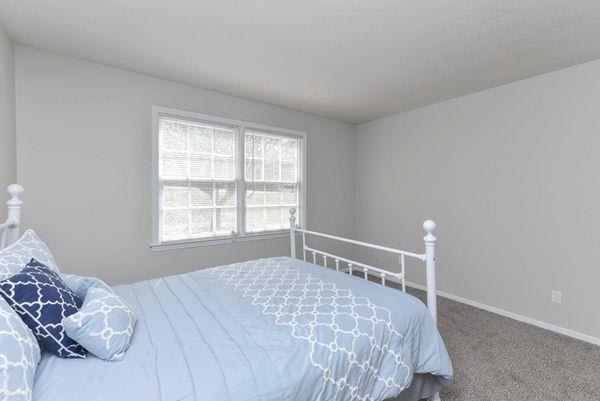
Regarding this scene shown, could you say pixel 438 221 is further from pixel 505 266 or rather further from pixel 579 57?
pixel 579 57

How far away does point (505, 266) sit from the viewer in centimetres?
297

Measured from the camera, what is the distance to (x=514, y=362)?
2123 mm

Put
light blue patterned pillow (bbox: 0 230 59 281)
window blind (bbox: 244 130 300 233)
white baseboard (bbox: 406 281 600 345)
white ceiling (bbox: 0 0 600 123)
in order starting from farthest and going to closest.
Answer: window blind (bbox: 244 130 300 233), white baseboard (bbox: 406 281 600 345), white ceiling (bbox: 0 0 600 123), light blue patterned pillow (bbox: 0 230 59 281)

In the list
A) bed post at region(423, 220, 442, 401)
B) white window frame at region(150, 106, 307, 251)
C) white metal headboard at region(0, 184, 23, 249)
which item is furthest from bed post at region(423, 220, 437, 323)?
white metal headboard at region(0, 184, 23, 249)

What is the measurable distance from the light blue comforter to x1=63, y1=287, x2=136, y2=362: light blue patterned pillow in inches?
1.6

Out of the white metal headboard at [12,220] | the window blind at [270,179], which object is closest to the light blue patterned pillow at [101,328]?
the white metal headboard at [12,220]

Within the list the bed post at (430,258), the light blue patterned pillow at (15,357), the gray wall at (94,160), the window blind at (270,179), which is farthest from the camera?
the window blind at (270,179)

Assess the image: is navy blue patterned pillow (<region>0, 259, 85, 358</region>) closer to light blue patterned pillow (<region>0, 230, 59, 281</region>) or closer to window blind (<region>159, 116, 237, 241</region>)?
light blue patterned pillow (<region>0, 230, 59, 281</region>)

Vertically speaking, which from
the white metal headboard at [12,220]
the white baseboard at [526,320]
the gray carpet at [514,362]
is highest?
the white metal headboard at [12,220]

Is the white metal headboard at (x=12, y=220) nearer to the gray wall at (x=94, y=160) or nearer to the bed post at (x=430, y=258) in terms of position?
the gray wall at (x=94, y=160)

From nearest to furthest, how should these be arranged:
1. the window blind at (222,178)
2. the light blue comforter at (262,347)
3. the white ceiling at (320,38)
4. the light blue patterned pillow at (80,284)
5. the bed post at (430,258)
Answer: the light blue comforter at (262,347) < the light blue patterned pillow at (80,284) < the bed post at (430,258) < the white ceiling at (320,38) < the window blind at (222,178)

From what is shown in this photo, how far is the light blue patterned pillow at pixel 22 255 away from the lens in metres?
1.17

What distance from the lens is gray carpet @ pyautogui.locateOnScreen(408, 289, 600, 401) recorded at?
1816mm

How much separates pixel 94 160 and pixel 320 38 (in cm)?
210
